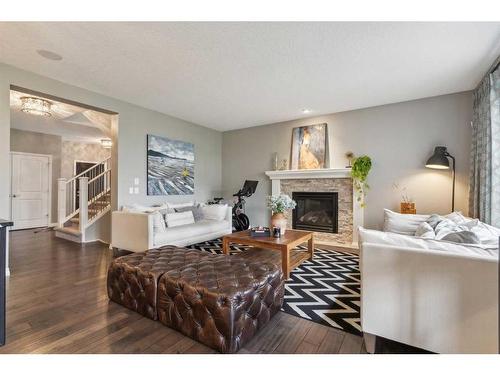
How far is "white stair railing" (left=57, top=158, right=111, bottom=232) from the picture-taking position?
15.0 ft

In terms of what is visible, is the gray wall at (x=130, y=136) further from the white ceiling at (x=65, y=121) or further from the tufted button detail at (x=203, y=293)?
the tufted button detail at (x=203, y=293)

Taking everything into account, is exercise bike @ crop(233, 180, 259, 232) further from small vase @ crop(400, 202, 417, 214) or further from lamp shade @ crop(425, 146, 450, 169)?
A: lamp shade @ crop(425, 146, 450, 169)

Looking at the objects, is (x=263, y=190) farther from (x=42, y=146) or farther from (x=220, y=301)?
(x=42, y=146)

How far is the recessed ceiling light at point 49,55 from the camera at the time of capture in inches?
102

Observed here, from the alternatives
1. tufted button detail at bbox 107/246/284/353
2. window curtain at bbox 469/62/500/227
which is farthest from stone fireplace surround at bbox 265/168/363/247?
tufted button detail at bbox 107/246/284/353

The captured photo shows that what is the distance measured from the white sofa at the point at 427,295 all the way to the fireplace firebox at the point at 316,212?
318 cm

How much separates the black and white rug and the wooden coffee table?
10 centimetres

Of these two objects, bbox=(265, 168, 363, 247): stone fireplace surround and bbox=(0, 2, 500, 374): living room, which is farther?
bbox=(265, 168, 363, 247): stone fireplace surround

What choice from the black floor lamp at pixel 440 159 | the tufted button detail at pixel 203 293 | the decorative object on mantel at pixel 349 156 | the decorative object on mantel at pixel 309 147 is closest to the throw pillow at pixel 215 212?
the decorative object on mantel at pixel 309 147

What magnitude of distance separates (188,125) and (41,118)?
311 cm

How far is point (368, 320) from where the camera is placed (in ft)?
4.75

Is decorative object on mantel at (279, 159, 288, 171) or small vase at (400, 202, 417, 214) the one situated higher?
decorative object on mantel at (279, 159, 288, 171)
